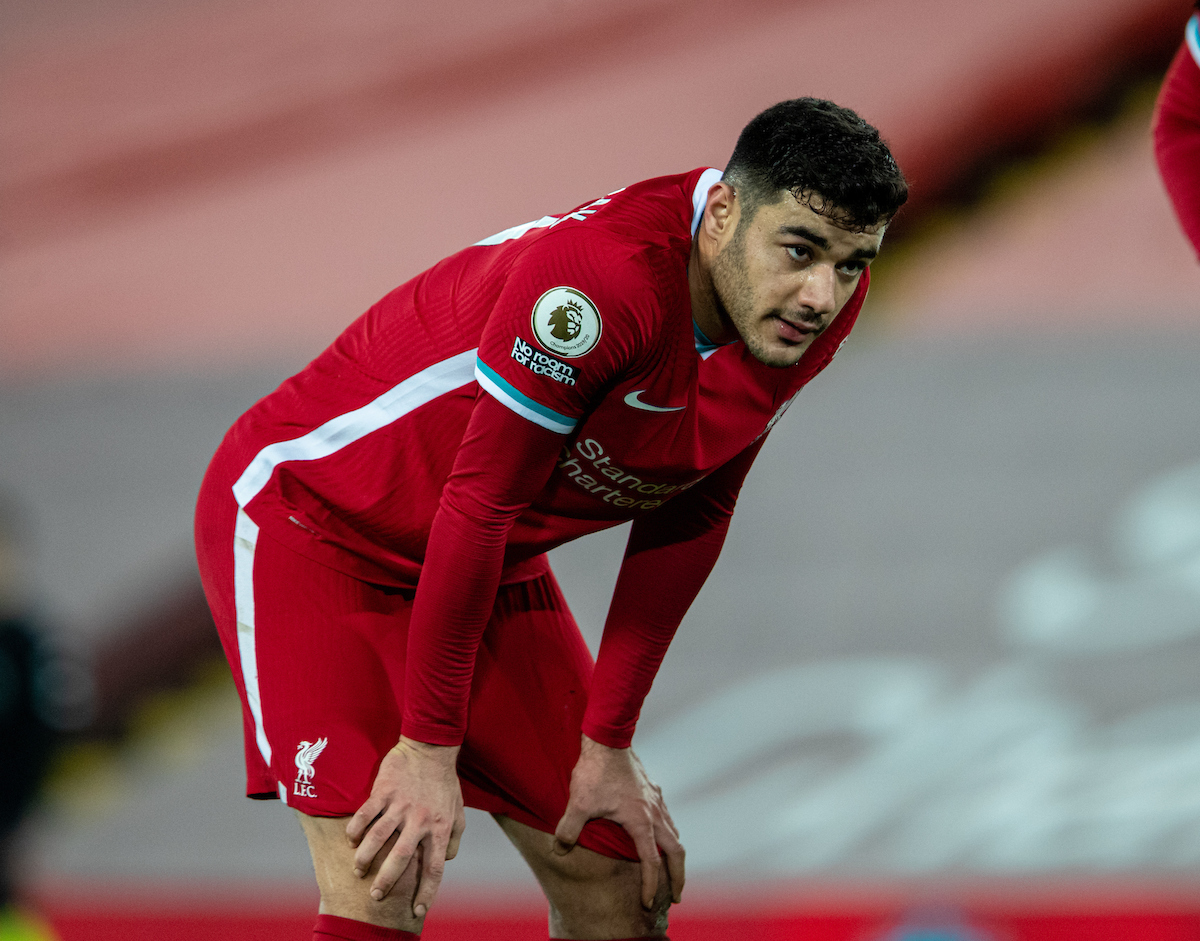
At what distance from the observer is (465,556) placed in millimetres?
1417

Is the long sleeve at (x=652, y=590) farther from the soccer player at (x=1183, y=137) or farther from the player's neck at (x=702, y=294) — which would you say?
the soccer player at (x=1183, y=137)

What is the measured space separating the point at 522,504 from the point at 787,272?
0.42 metres

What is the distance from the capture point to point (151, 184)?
170 inches

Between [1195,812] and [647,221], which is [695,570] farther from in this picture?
[1195,812]

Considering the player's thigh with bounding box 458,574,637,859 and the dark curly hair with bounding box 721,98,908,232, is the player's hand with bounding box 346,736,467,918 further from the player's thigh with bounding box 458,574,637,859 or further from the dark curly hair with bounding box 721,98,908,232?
the dark curly hair with bounding box 721,98,908,232

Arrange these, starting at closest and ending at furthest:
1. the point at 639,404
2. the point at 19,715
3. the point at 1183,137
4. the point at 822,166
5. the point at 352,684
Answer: the point at 822,166
the point at 639,404
the point at 352,684
the point at 1183,137
the point at 19,715

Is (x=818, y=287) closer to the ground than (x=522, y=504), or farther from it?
farther from it

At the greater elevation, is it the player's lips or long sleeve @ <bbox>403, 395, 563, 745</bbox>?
the player's lips

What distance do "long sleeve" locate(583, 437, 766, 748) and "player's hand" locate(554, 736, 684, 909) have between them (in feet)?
0.10

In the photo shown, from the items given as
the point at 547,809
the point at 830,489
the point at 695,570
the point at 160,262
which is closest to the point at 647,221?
the point at 695,570

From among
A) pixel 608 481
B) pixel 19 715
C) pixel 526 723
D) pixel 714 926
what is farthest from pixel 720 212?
pixel 19 715

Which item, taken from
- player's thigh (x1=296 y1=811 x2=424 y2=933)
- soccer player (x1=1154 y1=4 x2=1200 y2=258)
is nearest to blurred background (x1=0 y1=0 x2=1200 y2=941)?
soccer player (x1=1154 y1=4 x2=1200 y2=258)

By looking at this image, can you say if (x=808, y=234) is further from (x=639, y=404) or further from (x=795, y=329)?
(x=639, y=404)

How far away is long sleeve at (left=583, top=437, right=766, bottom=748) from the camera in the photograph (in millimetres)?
1769
